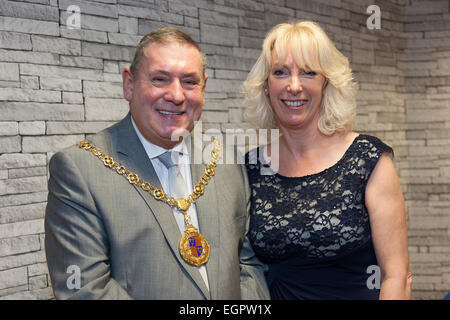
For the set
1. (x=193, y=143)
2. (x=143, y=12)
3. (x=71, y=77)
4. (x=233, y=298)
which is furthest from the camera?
(x=143, y=12)

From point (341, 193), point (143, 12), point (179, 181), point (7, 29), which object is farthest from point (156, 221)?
point (143, 12)

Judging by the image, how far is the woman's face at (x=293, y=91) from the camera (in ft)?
6.18

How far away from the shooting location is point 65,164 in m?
1.45

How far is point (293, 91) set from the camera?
187cm

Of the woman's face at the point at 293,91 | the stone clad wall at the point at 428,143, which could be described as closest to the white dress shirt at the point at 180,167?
the woman's face at the point at 293,91

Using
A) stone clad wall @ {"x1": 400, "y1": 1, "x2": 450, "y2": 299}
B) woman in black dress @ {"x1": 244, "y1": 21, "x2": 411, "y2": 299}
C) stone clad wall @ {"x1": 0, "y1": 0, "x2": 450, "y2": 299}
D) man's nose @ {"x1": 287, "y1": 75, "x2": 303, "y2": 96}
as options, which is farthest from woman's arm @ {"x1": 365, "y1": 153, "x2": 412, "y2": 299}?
stone clad wall @ {"x1": 400, "y1": 1, "x2": 450, "y2": 299}

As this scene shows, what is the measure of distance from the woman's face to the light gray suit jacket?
1.87ft

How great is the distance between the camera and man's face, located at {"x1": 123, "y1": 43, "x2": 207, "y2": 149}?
5.04 ft

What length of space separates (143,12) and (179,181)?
1.03 m

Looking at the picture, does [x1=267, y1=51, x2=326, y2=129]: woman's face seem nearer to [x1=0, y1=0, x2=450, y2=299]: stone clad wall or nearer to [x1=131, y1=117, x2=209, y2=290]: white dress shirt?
[x1=131, y1=117, x2=209, y2=290]: white dress shirt

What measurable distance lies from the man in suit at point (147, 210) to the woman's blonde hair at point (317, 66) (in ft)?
1.45

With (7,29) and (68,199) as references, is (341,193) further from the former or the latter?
(7,29)

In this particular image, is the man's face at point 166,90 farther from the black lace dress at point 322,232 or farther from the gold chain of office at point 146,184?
the black lace dress at point 322,232

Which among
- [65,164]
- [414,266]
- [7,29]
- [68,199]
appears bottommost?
[414,266]
